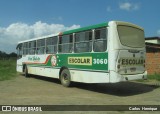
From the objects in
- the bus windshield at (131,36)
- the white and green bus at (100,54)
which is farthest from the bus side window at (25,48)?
the bus windshield at (131,36)

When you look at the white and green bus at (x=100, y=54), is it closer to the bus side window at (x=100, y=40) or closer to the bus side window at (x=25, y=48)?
the bus side window at (x=100, y=40)

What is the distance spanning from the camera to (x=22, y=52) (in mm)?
23953

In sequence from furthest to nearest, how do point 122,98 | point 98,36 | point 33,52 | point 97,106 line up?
point 33,52
point 98,36
point 122,98
point 97,106

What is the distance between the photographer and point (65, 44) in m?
16.4

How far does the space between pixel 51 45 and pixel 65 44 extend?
6.75 feet

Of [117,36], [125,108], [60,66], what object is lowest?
[125,108]

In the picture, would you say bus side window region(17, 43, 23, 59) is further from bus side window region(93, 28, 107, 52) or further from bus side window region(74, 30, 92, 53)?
bus side window region(93, 28, 107, 52)

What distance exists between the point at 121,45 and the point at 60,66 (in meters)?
4.98

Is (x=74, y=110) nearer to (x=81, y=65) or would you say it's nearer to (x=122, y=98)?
(x=122, y=98)

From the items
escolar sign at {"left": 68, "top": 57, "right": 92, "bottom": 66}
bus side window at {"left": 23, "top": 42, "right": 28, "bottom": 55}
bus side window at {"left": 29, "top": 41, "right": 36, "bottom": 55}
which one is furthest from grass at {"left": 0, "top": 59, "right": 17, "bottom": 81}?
escolar sign at {"left": 68, "top": 57, "right": 92, "bottom": 66}

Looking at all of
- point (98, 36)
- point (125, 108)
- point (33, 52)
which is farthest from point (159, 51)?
point (125, 108)

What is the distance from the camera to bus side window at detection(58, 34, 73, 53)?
15.8 meters

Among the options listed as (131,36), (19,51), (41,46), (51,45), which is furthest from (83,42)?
(19,51)

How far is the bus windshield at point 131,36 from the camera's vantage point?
42.8 feet
